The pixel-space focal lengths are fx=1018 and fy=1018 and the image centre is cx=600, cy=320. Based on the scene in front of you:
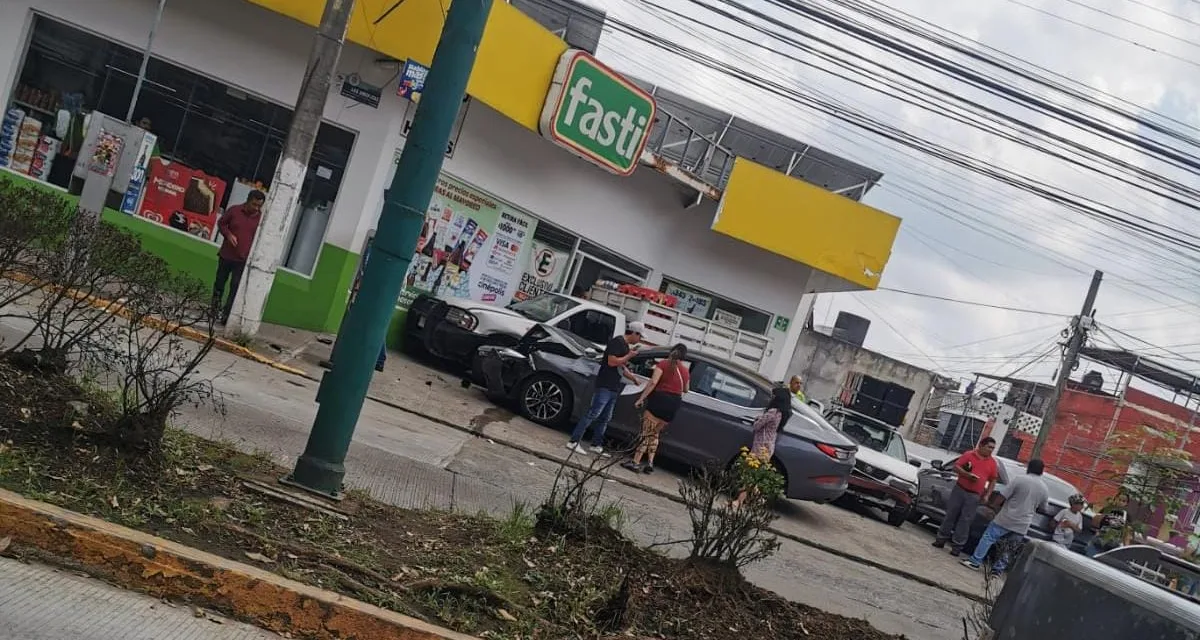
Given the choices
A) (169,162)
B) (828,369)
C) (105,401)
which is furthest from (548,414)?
(828,369)

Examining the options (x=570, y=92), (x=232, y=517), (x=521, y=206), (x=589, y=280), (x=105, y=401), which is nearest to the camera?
(x=232, y=517)

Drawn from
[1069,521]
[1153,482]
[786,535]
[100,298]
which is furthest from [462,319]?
[1153,482]

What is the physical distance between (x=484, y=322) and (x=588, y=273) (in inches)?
178

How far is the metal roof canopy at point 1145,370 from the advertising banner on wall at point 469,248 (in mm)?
22528

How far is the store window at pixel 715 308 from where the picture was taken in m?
20.3

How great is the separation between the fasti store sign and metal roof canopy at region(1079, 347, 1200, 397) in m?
21.7

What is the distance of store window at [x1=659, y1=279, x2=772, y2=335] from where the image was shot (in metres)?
20.3

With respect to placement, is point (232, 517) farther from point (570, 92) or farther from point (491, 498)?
point (570, 92)

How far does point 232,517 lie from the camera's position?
5215mm

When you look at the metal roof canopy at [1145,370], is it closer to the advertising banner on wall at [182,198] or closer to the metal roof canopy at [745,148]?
the metal roof canopy at [745,148]

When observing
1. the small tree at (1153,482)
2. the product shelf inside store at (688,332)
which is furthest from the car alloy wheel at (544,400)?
the small tree at (1153,482)

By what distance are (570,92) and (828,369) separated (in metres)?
35.0

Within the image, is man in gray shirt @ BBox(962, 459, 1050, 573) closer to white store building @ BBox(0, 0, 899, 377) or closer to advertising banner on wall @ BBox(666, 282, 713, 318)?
advertising banner on wall @ BBox(666, 282, 713, 318)

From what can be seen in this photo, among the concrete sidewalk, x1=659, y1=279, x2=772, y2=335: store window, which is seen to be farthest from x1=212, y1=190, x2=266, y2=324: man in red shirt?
x1=659, y1=279, x2=772, y2=335: store window
